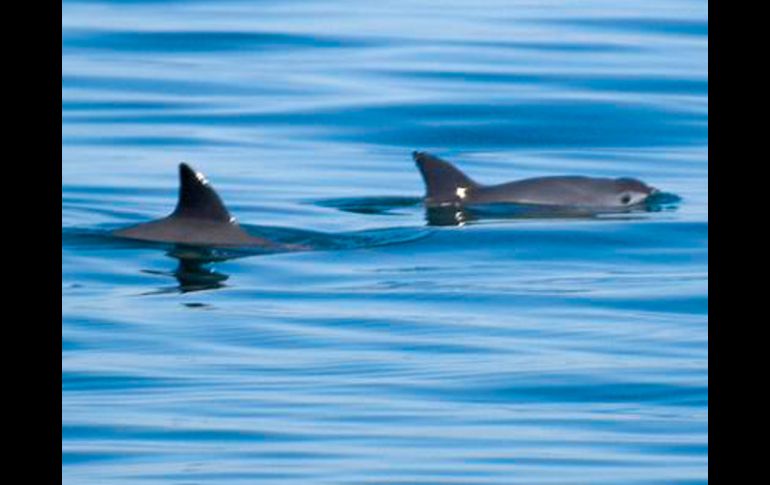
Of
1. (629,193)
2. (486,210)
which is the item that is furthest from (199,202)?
(629,193)

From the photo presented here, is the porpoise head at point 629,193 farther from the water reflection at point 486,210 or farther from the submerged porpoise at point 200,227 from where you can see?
the submerged porpoise at point 200,227

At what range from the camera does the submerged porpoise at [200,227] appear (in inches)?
487

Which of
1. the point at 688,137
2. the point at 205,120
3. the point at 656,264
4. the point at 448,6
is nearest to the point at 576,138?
the point at 688,137

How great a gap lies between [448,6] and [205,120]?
1106 cm

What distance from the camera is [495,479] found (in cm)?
618

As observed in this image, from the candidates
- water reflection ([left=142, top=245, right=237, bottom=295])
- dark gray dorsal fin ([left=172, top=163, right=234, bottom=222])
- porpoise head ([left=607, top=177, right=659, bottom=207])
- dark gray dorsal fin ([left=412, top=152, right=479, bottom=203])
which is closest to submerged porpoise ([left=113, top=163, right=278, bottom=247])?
dark gray dorsal fin ([left=172, top=163, right=234, bottom=222])

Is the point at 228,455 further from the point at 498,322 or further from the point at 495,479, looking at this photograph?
the point at 498,322

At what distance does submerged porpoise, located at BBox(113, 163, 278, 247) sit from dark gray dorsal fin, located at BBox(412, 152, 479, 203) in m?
2.38

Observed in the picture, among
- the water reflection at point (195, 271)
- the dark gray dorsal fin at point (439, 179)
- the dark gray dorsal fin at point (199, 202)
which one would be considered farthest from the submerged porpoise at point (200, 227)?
the dark gray dorsal fin at point (439, 179)

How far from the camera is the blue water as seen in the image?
6.89m

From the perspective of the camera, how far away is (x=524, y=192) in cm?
1495

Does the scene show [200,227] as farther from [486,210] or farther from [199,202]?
[486,210]

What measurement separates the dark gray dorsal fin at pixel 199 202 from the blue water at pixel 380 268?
0.30 metres
